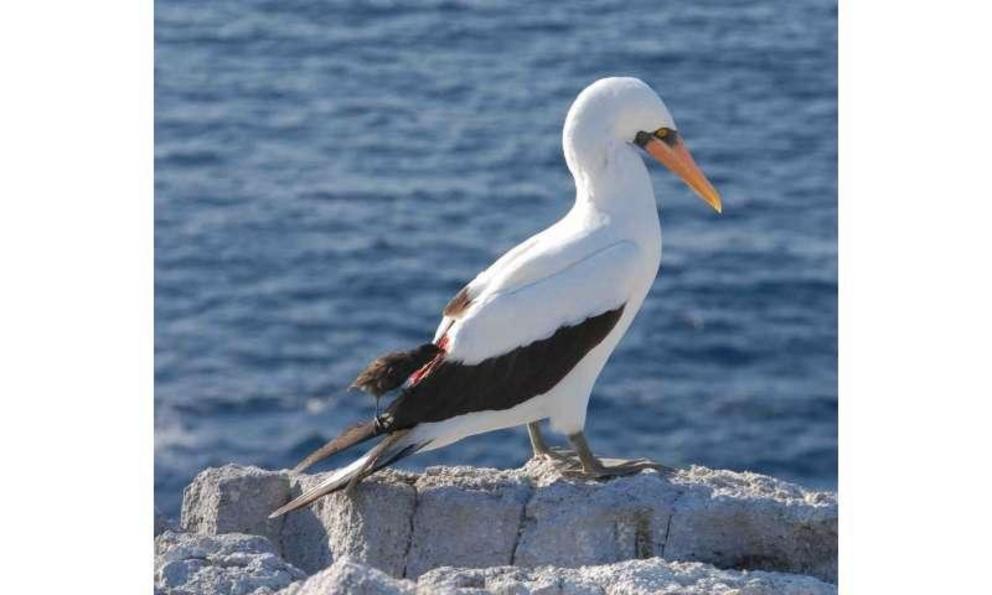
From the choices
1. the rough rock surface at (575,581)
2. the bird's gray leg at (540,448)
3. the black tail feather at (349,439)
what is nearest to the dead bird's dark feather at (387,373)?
the black tail feather at (349,439)

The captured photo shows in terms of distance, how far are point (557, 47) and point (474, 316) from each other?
1007 centimetres

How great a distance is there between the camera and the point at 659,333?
18.7m

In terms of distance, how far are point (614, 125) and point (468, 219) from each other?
9861 mm

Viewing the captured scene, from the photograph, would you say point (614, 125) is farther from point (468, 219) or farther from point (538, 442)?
point (468, 219)

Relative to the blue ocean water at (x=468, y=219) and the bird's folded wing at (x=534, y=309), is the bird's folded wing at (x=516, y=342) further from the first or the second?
the blue ocean water at (x=468, y=219)

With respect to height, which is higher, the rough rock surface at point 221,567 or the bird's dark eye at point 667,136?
the bird's dark eye at point 667,136

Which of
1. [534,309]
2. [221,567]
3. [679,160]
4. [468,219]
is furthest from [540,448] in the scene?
[468,219]

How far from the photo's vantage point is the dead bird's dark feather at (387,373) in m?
8.63

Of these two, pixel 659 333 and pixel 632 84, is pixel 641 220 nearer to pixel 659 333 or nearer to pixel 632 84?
pixel 632 84

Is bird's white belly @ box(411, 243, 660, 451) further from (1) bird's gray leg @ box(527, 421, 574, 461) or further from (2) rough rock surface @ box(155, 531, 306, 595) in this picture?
(2) rough rock surface @ box(155, 531, 306, 595)

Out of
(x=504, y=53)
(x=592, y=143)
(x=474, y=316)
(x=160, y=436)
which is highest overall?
(x=504, y=53)

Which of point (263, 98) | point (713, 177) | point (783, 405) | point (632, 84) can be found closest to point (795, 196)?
point (713, 177)

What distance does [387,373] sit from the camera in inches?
340

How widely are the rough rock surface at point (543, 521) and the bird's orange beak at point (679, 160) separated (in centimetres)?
131
